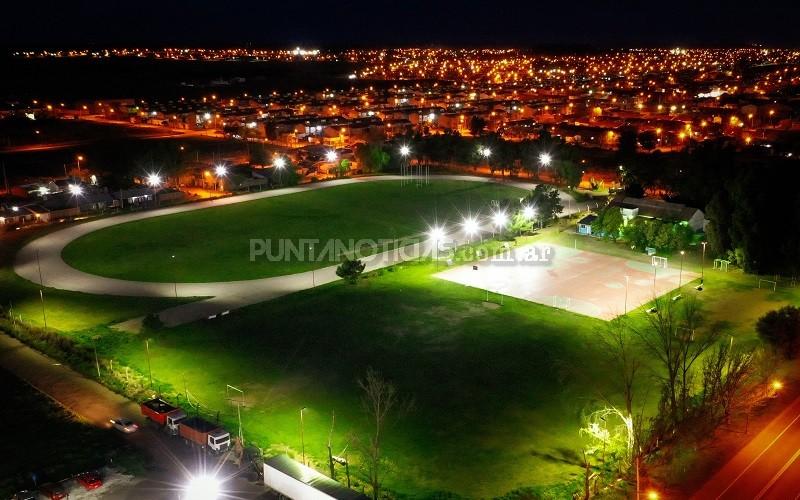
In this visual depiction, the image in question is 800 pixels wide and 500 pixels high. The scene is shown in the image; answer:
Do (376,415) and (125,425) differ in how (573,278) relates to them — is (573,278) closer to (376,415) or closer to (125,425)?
(376,415)

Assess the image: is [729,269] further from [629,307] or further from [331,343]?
[331,343]

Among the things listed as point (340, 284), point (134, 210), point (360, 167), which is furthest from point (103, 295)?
point (360, 167)

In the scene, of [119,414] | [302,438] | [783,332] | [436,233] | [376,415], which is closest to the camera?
[376,415]

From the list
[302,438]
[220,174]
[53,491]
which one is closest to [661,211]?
[302,438]

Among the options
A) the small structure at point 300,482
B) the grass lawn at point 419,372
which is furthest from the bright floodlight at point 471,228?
the small structure at point 300,482

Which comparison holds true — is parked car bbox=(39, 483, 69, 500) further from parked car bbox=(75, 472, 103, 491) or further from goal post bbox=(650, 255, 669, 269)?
goal post bbox=(650, 255, 669, 269)
